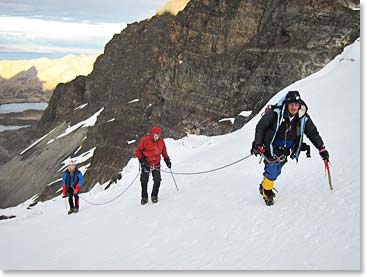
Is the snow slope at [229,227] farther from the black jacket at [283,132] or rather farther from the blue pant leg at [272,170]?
the black jacket at [283,132]

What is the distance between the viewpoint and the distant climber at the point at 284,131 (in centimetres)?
602

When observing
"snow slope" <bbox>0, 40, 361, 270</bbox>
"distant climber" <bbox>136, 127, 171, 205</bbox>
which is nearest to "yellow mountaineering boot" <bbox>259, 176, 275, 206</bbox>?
"snow slope" <bbox>0, 40, 361, 270</bbox>

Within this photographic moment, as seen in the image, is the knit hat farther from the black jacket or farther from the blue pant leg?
the blue pant leg

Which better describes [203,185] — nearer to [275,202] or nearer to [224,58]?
[275,202]

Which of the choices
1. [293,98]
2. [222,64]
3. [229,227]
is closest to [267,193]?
[229,227]

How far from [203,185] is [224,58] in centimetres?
2612

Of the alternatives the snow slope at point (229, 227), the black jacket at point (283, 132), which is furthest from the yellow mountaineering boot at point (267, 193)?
the black jacket at point (283, 132)

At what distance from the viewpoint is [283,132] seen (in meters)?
6.26

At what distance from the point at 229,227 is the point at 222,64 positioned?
29.7 metres

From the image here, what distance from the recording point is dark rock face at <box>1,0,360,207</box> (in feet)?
86.1

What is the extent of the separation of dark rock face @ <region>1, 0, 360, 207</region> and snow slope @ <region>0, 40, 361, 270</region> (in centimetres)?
1469

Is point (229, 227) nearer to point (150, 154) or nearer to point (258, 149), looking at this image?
point (258, 149)

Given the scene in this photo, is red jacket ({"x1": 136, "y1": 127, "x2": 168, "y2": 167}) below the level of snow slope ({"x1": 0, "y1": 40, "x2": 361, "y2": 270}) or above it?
above

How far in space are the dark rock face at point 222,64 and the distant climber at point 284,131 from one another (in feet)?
59.3
